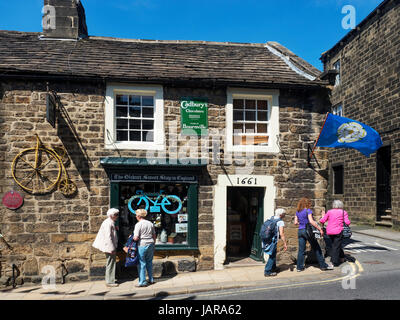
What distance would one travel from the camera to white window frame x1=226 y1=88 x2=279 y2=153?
27.4ft

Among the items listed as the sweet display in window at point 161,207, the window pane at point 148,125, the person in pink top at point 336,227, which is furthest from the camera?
the window pane at point 148,125

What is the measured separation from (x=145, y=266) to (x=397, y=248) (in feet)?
26.1

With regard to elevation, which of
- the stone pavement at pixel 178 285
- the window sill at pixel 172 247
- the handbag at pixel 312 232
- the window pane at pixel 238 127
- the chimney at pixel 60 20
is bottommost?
the stone pavement at pixel 178 285

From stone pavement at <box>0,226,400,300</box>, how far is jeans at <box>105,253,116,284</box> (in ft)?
0.62

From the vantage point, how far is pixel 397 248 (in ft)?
32.1

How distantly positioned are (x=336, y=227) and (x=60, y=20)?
10.00 m

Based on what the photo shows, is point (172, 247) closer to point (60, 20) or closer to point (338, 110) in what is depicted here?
point (60, 20)

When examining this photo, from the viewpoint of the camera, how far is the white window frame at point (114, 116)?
7.97 meters

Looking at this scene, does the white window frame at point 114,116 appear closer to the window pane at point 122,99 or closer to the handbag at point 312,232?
the window pane at point 122,99

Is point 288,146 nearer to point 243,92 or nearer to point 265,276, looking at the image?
point 243,92

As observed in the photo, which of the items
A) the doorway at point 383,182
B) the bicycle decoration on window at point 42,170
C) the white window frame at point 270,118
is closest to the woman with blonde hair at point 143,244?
the bicycle decoration on window at point 42,170

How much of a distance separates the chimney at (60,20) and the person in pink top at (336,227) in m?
9.05

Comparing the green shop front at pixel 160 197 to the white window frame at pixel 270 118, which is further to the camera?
the white window frame at pixel 270 118
